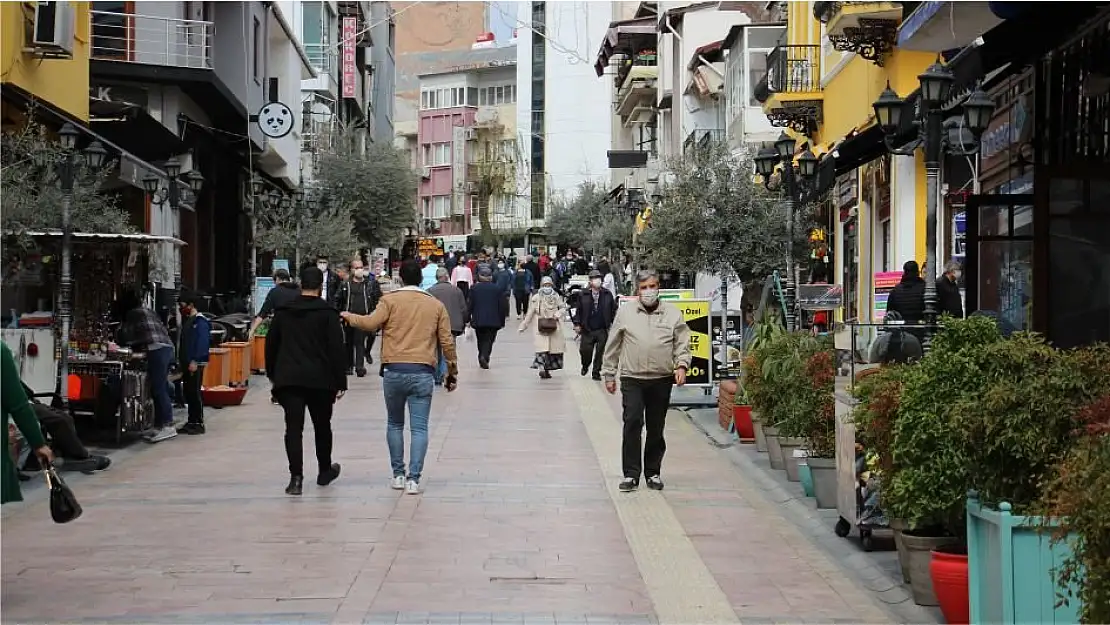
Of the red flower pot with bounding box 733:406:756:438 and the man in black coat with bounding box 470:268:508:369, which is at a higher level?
the man in black coat with bounding box 470:268:508:369

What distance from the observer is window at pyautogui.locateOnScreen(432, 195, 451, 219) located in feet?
362

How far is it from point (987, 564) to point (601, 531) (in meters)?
3.92

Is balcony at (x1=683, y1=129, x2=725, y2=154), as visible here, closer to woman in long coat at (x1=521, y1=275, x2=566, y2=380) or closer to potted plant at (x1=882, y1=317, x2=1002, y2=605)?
woman in long coat at (x1=521, y1=275, x2=566, y2=380)

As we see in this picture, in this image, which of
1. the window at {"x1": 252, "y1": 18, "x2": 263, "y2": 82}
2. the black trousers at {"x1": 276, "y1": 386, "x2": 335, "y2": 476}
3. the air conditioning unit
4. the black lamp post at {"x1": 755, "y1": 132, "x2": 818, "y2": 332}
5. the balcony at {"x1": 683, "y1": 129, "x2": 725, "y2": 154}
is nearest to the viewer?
the black trousers at {"x1": 276, "y1": 386, "x2": 335, "y2": 476}

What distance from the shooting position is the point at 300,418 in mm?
12312

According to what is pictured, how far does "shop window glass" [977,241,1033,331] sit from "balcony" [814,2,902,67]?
6.56 m

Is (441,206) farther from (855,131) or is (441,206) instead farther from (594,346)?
(855,131)

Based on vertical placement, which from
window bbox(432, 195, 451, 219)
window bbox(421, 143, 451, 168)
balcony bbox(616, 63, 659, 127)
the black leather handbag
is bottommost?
the black leather handbag

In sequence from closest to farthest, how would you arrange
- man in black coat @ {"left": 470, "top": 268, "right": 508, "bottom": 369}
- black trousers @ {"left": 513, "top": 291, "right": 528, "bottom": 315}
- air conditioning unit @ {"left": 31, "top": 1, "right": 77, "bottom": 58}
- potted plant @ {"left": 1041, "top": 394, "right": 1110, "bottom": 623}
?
1. potted plant @ {"left": 1041, "top": 394, "right": 1110, "bottom": 623}
2. air conditioning unit @ {"left": 31, "top": 1, "right": 77, "bottom": 58}
3. man in black coat @ {"left": 470, "top": 268, "right": 508, "bottom": 369}
4. black trousers @ {"left": 513, "top": 291, "right": 528, "bottom": 315}

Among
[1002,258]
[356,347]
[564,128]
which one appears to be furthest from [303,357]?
[564,128]

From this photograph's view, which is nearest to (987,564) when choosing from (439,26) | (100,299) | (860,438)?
(860,438)

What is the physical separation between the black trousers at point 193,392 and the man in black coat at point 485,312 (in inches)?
379

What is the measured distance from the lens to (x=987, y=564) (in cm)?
689

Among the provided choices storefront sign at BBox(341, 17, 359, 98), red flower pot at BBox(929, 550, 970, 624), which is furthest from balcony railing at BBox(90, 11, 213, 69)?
storefront sign at BBox(341, 17, 359, 98)
